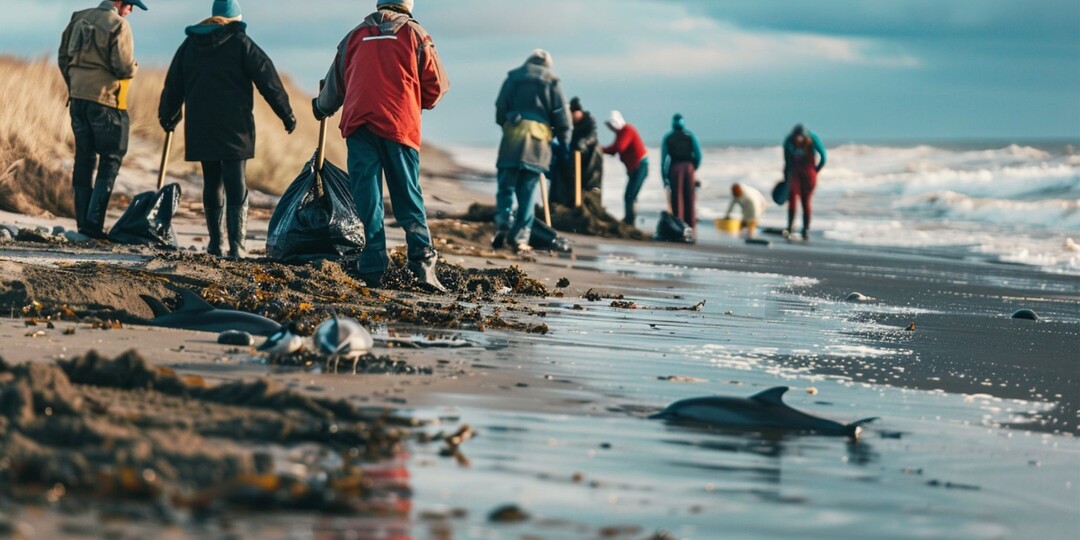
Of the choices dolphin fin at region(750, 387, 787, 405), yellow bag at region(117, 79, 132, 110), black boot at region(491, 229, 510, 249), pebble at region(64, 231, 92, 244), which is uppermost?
yellow bag at region(117, 79, 132, 110)

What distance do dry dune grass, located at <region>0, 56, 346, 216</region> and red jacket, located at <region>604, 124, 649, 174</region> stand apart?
4.47m

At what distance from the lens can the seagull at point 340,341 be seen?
17.8ft

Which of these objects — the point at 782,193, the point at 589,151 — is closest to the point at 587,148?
the point at 589,151

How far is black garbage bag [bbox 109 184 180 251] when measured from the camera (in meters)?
10.6

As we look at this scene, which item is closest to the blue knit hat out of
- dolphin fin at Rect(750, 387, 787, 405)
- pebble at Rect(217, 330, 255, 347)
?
pebble at Rect(217, 330, 255, 347)

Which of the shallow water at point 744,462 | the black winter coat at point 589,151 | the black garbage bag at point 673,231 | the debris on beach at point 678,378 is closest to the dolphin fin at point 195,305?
the shallow water at point 744,462

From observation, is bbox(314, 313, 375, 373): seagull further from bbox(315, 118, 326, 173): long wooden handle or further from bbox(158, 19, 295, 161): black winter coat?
bbox(158, 19, 295, 161): black winter coat

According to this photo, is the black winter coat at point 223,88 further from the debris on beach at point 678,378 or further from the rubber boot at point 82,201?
the debris on beach at point 678,378

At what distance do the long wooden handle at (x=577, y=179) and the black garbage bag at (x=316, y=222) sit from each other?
24.3ft

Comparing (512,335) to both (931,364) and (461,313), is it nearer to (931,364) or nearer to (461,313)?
(461,313)

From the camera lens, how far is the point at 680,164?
2005 cm

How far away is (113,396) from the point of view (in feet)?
14.4

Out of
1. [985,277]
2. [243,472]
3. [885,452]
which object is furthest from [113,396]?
[985,277]

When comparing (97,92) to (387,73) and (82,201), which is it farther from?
(387,73)
